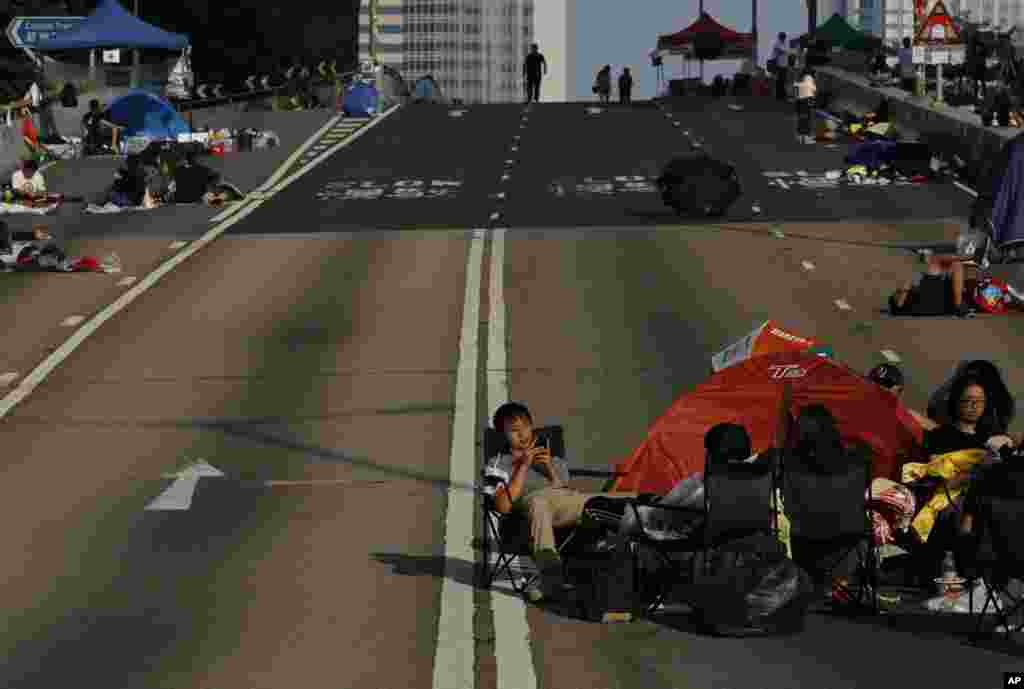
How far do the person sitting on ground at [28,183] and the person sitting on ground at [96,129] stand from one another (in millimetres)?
10865

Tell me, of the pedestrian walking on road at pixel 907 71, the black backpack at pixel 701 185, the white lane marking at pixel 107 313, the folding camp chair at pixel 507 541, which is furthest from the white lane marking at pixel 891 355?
the pedestrian walking on road at pixel 907 71

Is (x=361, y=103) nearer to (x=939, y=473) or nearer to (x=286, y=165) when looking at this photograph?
(x=286, y=165)

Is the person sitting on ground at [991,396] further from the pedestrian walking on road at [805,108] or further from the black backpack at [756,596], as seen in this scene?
the pedestrian walking on road at [805,108]

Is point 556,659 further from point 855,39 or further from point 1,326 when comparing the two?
point 855,39

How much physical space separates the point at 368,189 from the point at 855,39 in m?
41.4

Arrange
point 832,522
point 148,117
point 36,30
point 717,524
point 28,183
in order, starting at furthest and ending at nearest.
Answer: point 36,30, point 148,117, point 28,183, point 832,522, point 717,524

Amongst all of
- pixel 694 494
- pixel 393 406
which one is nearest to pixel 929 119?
pixel 393 406

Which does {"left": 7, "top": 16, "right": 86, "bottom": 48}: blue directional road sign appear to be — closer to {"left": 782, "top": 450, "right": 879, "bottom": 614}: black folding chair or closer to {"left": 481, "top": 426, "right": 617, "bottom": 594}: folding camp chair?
{"left": 481, "top": 426, "right": 617, "bottom": 594}: folding camp chair

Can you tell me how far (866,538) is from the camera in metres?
14.8

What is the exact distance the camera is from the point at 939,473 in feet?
55.0

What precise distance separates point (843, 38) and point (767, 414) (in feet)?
230

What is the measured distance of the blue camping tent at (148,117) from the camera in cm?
5922

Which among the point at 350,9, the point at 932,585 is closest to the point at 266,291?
the point at 932,585

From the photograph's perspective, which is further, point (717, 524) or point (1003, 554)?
point (717, 524)
